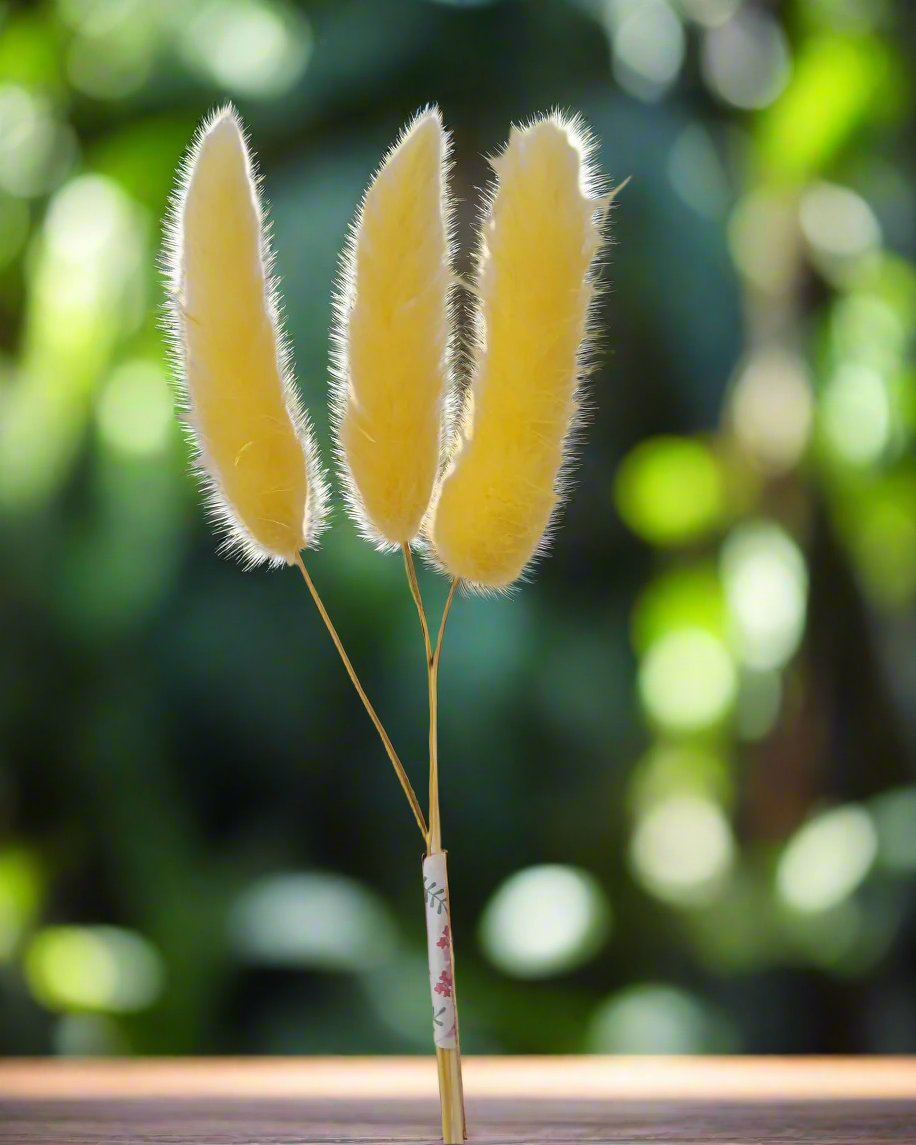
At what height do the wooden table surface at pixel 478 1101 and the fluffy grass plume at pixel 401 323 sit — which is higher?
the fluffy grass plume at pixel 401 323

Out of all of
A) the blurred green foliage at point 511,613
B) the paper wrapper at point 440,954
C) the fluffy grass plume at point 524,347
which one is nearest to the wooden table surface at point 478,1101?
the paper wrapper at point 440,954

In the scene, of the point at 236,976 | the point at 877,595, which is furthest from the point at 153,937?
the point at 877,595

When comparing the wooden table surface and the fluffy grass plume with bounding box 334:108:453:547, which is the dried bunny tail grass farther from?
the wooden table surface

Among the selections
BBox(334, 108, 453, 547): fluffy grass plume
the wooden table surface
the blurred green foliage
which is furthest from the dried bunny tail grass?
the blurred green foliage

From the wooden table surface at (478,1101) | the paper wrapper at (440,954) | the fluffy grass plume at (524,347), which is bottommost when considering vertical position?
the wooden table surface at (478,1101)

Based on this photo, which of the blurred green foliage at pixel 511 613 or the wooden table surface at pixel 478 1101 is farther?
the blurred green foliage at pixel 511 613

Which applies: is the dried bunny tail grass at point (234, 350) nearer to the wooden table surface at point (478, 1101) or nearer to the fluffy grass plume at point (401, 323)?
the fluffy grass plume at point (401, 323)

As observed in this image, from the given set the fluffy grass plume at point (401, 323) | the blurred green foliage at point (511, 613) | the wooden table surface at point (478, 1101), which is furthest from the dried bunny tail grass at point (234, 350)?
the blurred green foliage at point (511, 613)

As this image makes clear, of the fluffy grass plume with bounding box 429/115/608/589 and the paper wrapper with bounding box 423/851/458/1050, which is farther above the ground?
the fluffy grass plume with bounding box 429/115/608/589
